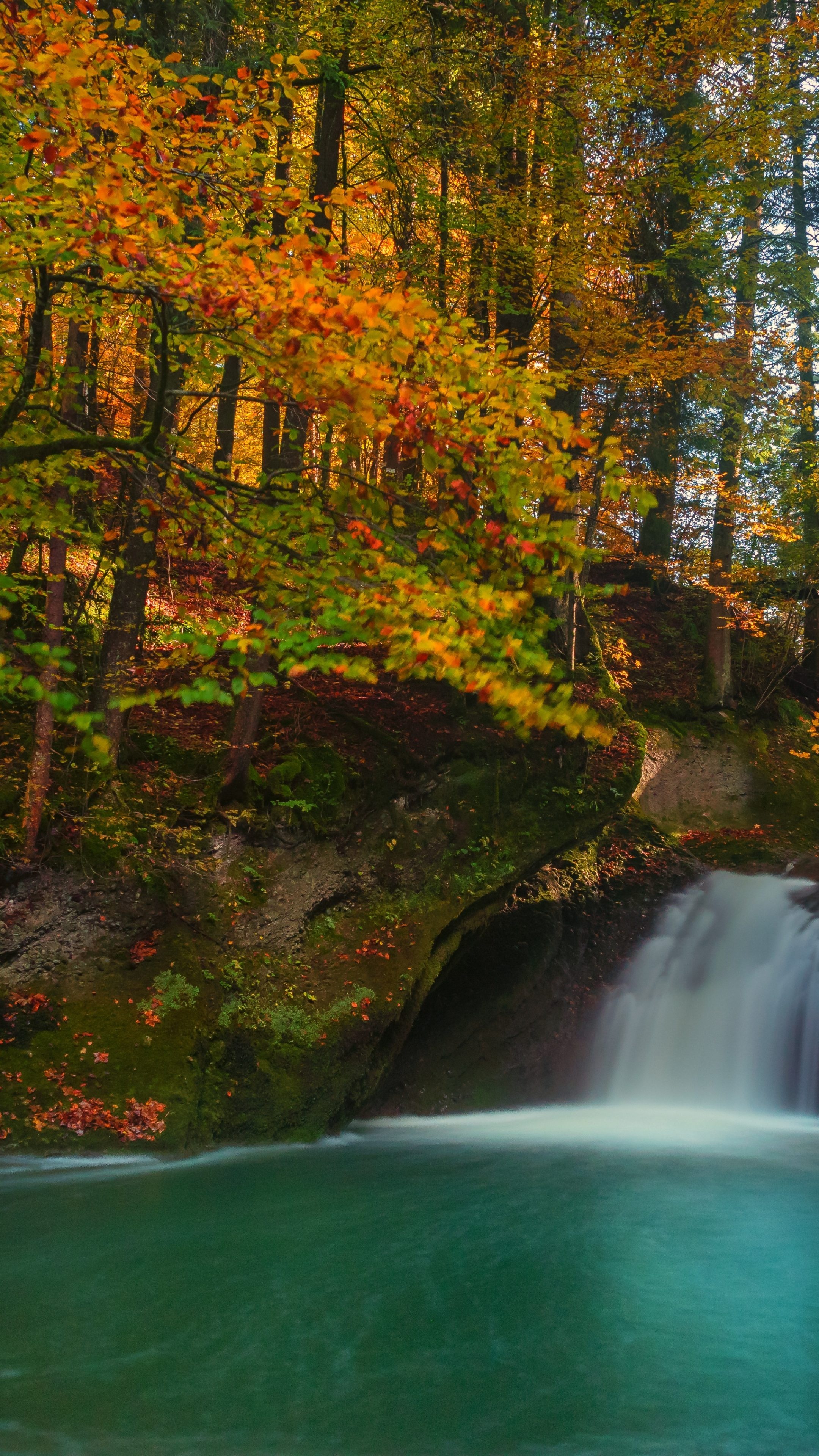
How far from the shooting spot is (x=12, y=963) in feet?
26.0

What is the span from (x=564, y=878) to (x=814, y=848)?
4.58 meters

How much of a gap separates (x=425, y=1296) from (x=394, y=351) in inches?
197

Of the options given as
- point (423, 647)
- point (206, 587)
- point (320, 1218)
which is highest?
point (206, 587)

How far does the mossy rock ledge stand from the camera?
7730 mm

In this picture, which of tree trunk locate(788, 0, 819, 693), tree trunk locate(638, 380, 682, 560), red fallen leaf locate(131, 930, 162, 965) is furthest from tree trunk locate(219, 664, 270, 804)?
tree trunk locate(788, 0, 819, 693)

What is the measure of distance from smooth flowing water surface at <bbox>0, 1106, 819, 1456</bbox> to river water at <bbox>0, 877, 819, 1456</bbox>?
0.02 metres

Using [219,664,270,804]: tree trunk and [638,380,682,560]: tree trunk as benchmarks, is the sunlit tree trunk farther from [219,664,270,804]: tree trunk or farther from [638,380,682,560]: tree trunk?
[638,380,682,560]: tree trunk

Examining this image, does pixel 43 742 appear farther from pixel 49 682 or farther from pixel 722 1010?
pixel 722 1010

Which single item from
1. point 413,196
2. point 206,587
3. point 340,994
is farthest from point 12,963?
point 413,196

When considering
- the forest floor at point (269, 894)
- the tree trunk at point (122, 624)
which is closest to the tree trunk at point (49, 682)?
the forest floor at point (269, 894)

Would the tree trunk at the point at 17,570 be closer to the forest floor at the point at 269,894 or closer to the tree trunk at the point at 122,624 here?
the tree trunk at the point at 122,624

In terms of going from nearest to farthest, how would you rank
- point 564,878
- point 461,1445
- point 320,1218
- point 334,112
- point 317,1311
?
1. point 461,1445
2. point 317,1311
3. point 320,1218
4. point 334,112
5. point 564,878

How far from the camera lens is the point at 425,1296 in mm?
5613

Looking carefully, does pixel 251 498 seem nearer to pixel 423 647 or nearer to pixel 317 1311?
pixel 423 647
